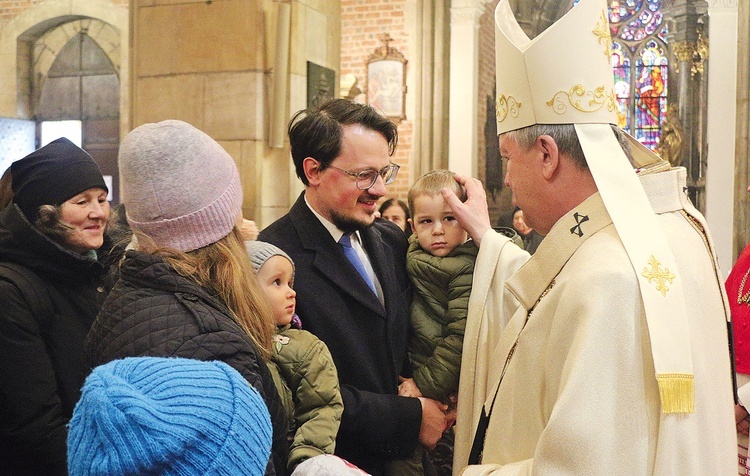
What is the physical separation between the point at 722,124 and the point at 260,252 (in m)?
9.31

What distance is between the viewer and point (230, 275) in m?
1.65

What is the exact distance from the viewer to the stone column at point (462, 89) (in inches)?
444

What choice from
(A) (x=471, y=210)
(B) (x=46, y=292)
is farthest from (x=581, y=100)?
(B) (x=46, y=292)

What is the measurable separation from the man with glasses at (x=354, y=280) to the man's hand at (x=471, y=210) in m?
0.21

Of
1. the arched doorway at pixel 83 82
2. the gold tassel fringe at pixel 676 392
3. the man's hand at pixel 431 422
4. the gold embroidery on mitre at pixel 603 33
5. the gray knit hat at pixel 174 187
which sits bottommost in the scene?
the man's hand at pixel 431 422

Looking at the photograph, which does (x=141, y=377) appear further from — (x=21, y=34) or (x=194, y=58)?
(x=21, y=34)

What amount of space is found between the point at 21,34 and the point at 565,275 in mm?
11667

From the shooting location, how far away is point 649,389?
162 cm

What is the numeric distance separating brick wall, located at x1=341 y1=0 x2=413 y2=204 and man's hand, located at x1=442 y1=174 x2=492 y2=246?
8487mm

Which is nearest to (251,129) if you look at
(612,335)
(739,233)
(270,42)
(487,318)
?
(270,42)

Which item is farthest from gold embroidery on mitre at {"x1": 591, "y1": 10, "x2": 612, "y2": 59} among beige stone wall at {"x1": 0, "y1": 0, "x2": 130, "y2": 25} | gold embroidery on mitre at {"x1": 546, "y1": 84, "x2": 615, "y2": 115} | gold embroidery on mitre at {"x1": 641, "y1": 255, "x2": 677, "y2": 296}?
beige stone wall at {"x1": 0, "y1": 0, "x2": 130, "y2": 25}

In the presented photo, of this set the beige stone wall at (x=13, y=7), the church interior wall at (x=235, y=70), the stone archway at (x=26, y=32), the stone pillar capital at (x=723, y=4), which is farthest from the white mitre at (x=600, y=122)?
the beige stone wall at (x=13, y=7)

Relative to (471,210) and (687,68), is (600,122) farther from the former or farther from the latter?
(687,68)

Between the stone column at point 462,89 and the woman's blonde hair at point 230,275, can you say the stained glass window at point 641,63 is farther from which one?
the woman's blonde hair at point 230,275
